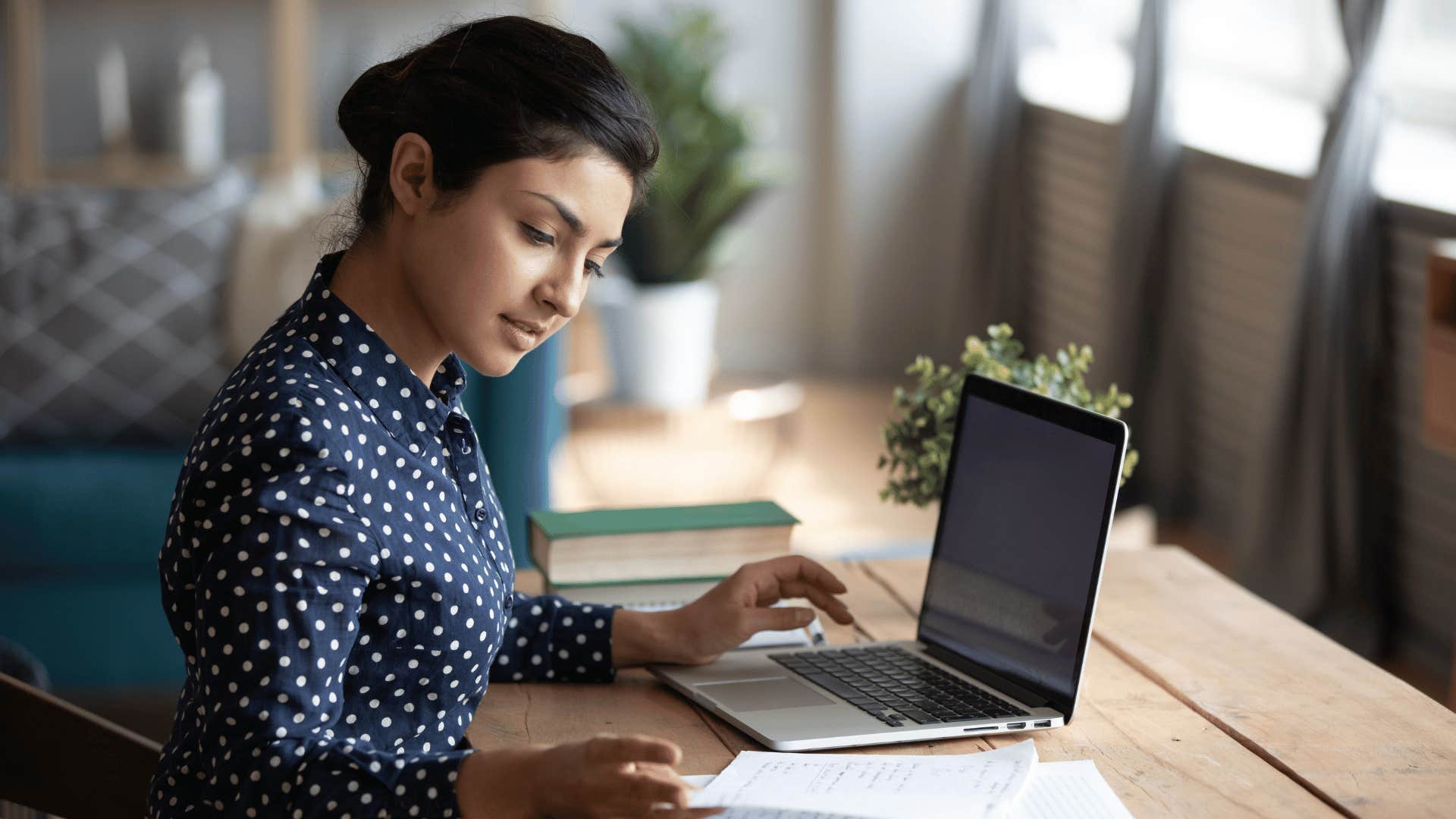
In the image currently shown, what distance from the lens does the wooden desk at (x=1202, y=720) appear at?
42.8 inches

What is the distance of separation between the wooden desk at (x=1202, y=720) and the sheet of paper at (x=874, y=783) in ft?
0.14

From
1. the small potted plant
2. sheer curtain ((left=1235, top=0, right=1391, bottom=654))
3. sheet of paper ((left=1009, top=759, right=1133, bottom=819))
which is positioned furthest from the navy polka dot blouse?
sheer curtain ((left=1235, top=0, right=1391, bottom=654))

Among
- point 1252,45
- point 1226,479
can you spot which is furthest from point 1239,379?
point 1252,45

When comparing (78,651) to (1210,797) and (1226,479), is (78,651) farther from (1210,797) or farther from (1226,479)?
(1226,479)

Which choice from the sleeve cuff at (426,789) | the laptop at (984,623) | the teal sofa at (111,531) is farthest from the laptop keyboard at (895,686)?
the teal sofa at (111,531)

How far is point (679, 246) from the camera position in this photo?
14.8 ft

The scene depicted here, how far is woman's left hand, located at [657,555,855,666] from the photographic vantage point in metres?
1.34

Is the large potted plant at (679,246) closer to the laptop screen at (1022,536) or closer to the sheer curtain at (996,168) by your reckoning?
the sheer curtain at (996,168)

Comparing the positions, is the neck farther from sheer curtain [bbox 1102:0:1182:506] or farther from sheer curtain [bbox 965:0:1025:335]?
sheer curtain [bbox 965:0:1025:335]

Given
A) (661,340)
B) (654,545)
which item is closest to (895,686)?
(654,545)

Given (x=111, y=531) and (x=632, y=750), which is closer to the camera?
(x=632, y=750)

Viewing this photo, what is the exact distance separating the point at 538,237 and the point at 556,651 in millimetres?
405

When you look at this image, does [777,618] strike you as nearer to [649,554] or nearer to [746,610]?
[746,610]

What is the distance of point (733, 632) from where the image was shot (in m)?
1.34
